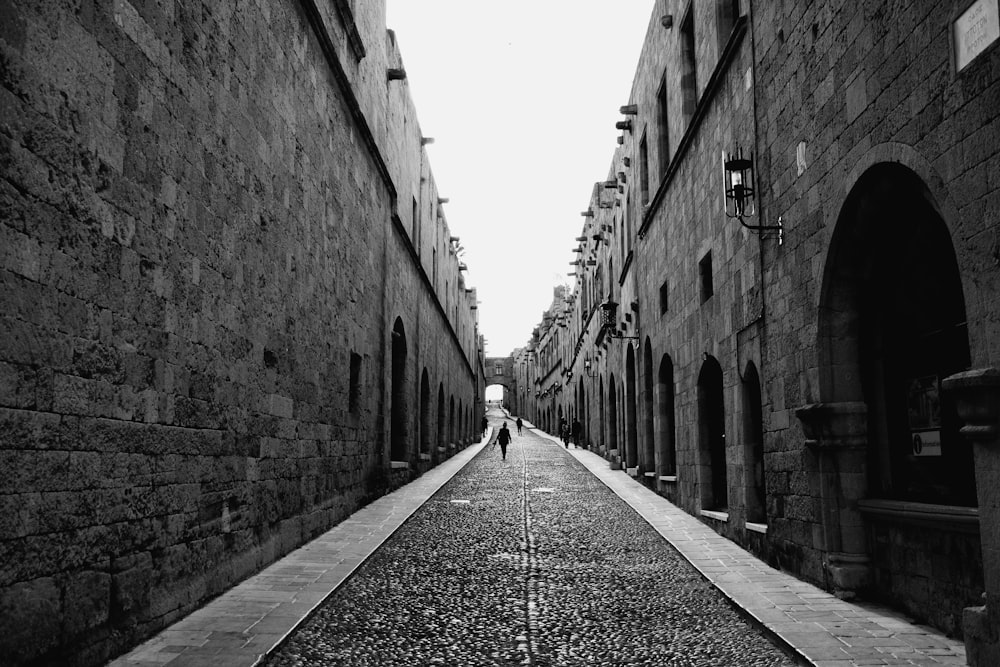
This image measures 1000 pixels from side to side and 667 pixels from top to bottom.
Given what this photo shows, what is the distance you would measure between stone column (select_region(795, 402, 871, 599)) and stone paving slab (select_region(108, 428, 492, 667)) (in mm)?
4230

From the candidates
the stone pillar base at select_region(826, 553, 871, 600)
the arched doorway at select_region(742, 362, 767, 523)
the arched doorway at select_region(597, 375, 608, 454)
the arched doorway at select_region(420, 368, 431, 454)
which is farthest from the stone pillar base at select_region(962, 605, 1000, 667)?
the arched doorway at select_region(597, 375, 608, 454)

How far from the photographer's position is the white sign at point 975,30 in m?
4.21

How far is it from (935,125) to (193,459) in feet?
18.7

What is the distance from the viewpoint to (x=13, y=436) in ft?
12.5

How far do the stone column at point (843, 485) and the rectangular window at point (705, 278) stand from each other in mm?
4742

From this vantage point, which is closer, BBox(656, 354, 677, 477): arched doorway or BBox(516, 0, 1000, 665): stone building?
BBox(516, 0, 1000, 665): stone building

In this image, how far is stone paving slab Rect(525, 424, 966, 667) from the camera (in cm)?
476

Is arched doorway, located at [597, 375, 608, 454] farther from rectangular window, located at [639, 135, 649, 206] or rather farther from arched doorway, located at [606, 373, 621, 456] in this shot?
rectangular window, located at [639, 135, 649, 206]

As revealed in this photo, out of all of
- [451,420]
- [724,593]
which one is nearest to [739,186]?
[724,593]

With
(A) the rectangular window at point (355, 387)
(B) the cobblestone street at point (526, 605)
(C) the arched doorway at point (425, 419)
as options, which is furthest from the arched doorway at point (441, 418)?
(B) the cobblestone street at point (526, 605)

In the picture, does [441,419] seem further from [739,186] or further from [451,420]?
[739,186]

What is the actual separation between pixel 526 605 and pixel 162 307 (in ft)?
11.7

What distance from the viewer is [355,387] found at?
12.3 metres

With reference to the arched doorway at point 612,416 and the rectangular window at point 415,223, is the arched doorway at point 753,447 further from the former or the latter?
the arched doorway at point 612,416
